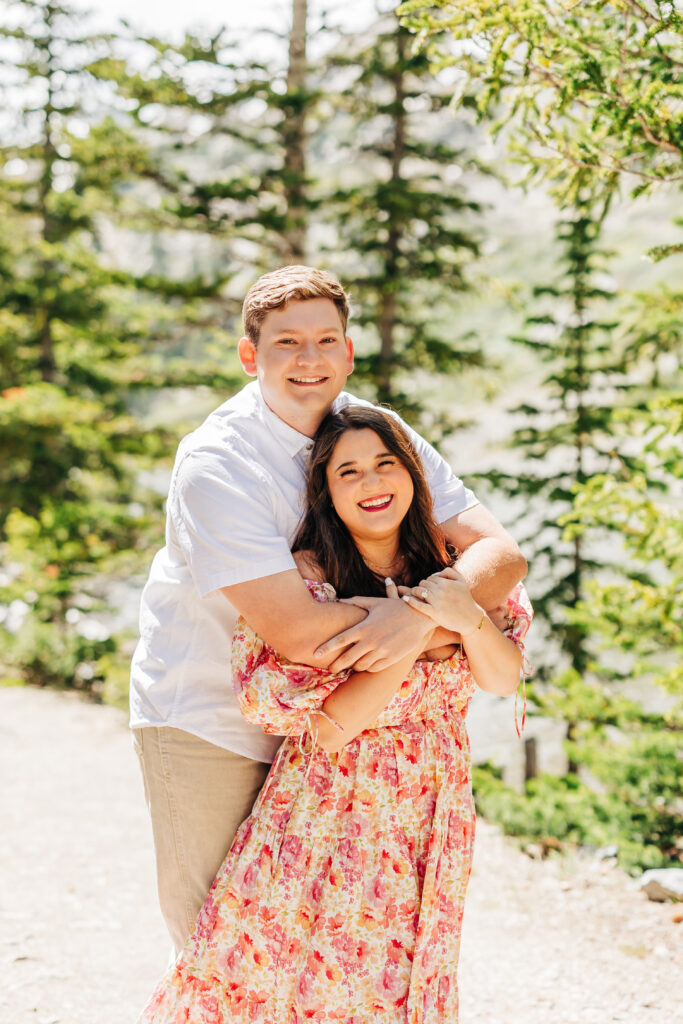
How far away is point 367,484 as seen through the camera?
2.30 meters

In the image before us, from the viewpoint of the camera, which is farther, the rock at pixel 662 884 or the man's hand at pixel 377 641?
the rock at pixel 662 884

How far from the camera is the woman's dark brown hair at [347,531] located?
2312 millimetres

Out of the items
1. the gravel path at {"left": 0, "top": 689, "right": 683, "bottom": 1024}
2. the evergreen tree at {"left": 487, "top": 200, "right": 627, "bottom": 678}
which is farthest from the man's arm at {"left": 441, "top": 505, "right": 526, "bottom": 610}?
the evergreen tree at {"left": 487, "top": 200, "right": 627, "bottom": 678}

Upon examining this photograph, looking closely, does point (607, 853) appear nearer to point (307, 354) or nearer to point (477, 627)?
point (477, 627)

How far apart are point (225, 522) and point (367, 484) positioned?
387mm

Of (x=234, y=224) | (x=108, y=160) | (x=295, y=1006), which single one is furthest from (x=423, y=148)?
(x=295, y=1006)

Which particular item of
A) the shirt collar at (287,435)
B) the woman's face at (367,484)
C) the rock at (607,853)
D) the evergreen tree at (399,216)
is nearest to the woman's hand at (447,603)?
the woman's face at (367,484)

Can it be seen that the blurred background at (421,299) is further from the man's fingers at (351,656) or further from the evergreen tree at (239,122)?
the man's fingers at (351,656)

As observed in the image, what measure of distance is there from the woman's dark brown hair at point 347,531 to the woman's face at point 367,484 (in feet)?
0.09

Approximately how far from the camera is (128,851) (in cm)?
561

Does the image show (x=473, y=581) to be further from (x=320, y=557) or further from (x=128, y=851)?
(x=128, y=851)

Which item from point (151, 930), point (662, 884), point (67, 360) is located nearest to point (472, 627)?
point (151, 930)

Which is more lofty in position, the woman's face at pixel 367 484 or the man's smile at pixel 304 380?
the man's smile at pixel 304 380

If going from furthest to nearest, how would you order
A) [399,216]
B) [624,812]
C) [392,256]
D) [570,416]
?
[570,416] < [392,256] < [399,216] < [624,812]
